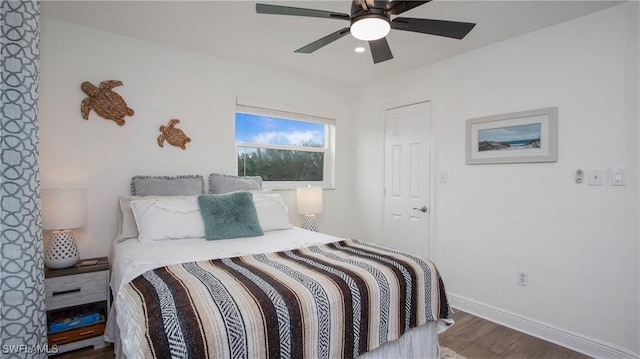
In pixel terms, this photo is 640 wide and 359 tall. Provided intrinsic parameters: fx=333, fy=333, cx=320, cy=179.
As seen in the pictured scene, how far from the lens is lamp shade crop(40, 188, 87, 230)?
221cm

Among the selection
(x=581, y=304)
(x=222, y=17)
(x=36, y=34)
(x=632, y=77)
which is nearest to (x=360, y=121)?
(x=222, y=17)

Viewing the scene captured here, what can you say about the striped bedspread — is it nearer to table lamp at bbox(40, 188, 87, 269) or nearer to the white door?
table lamp at bbox(40, 188, 87, 269)

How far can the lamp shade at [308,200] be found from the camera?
3.59m

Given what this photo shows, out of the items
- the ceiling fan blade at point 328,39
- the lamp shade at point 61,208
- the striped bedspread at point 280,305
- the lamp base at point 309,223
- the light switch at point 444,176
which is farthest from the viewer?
the lamp base at point 309,223

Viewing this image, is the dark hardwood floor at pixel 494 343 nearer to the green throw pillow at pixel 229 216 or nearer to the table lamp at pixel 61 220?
the green throw pillow at pixel 229 216

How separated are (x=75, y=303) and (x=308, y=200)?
2125 millimetres

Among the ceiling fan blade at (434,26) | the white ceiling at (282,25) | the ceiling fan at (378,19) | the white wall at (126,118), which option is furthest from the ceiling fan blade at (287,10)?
the white wall at (126,118)

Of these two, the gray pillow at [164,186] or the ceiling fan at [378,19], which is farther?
the gray pillow at [164,186]

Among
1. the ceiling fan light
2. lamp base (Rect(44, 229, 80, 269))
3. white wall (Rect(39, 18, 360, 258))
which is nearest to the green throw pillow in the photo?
white wall (Rect(39, 18, 360, 258))

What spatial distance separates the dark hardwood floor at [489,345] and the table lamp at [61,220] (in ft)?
2.06

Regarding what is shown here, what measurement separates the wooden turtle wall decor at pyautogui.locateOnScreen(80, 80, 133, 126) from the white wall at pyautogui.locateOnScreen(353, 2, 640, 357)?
112 inches

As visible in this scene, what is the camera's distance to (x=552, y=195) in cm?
256

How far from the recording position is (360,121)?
4.23 meters

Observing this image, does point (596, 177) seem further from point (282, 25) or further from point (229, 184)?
point (229, 184)
